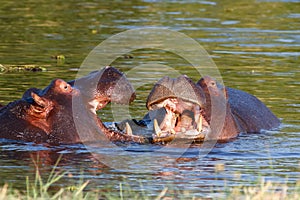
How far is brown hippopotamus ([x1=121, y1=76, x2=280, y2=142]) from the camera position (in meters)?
7.38

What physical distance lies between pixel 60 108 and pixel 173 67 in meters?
5.23

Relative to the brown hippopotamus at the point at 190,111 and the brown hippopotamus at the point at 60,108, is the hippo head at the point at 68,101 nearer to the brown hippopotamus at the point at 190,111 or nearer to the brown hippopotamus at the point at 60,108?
the brown hippopotamus at the point at 60,108

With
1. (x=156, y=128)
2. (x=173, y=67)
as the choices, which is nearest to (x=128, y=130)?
(x=156, y=128)

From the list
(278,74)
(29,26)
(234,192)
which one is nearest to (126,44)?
(29,26)

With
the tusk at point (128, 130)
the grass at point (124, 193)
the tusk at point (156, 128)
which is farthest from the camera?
the tusk at point (128, 130)

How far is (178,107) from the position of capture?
7.66 metres

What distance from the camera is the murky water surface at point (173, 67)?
6.61 m

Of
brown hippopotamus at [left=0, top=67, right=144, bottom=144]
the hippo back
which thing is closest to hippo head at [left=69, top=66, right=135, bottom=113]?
brown hippopotamus at [left=0, top=67, right=144, bottom=144]

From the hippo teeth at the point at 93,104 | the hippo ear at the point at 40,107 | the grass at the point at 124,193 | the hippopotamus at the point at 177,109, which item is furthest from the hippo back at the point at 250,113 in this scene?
the grass at the point at 124,193

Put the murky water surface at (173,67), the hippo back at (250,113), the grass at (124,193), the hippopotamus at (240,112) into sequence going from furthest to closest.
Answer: the hippo back at (250,113)
the hippopotamus at (240,112)
the murky water surface at (173,67)
the grass at (124,193)

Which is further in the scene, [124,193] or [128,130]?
[128,130]

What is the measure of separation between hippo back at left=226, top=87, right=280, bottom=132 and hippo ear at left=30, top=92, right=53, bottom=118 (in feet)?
7.14

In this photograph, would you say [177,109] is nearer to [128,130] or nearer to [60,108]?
[128,130]

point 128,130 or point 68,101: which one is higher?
point 68,101
